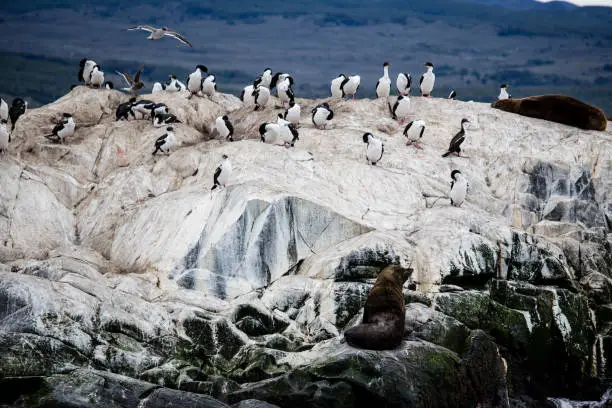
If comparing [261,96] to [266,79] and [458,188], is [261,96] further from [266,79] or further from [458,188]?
[458,188]

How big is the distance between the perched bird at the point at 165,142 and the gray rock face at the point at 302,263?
0.29 m

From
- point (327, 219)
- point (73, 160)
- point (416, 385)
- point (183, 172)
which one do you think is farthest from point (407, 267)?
point (73, 160)

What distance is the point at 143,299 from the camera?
16.3 meters

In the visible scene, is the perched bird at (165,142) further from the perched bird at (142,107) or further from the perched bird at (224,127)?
the perched bird at (142,107)

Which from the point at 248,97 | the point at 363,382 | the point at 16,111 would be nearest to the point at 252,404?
the point at 363,382

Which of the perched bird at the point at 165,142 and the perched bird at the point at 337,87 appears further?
the perched bird at the point at 337,87

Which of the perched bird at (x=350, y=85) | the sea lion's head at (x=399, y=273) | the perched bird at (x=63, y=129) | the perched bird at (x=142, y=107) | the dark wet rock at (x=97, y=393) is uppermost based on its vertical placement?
the perched bird at (x=350, y=85)

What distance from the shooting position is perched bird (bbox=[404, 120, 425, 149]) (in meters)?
22.3

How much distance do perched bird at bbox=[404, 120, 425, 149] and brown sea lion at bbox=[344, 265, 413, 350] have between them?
7220 millimetres

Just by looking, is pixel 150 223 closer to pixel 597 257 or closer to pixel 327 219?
pixel 327 219

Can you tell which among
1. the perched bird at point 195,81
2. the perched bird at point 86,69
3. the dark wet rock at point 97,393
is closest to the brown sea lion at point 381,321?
the dark wet rock at point 97,393

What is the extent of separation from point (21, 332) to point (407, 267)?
7.19 metres

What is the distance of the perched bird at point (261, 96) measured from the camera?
25312mm

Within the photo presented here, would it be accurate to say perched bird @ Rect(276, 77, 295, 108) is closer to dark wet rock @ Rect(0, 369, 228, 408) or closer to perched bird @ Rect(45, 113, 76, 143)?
perched bird @ Rect(45, 113, 76, 143)
